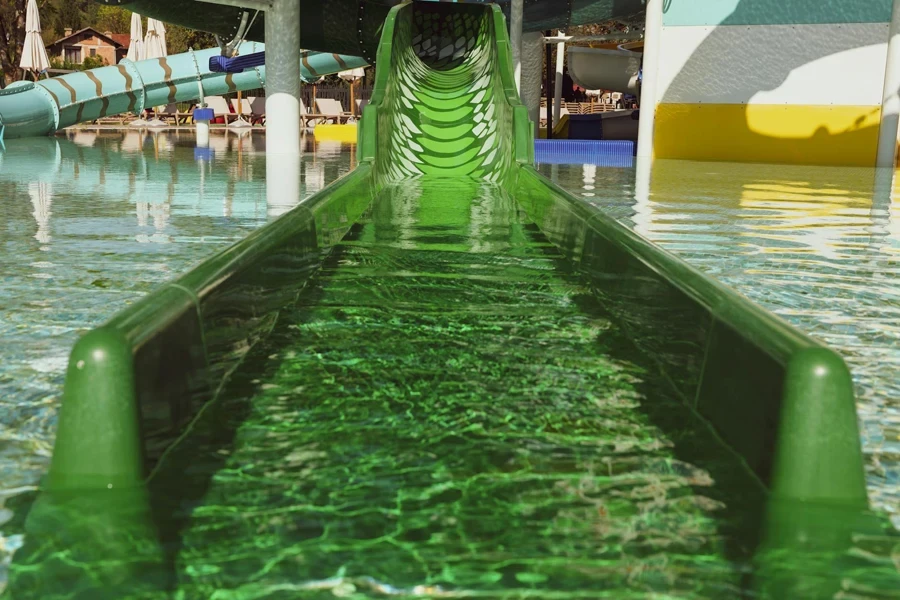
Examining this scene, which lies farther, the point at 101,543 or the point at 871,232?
the point at 871,232

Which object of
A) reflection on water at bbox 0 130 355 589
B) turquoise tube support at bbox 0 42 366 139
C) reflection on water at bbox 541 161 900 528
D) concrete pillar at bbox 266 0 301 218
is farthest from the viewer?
turquoise tube support at bbox 0 42 366 139

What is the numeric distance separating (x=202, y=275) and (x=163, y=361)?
0.45 m

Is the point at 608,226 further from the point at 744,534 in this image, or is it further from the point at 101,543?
the point at 101,543

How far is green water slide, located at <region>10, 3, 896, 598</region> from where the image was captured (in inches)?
60.2

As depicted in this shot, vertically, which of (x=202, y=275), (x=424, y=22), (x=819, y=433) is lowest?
(x=819, y=433)

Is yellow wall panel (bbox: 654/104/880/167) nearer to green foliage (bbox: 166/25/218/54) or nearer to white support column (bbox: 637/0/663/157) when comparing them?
white support column (bbox: 637/0/663/157)

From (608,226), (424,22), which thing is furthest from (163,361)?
(424,22)

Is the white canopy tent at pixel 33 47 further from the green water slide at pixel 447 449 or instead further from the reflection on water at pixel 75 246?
the green water slide at pixel 447 449

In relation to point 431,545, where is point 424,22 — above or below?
above

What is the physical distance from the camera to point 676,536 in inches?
65.3

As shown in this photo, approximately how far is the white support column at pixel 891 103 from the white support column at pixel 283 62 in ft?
23.6

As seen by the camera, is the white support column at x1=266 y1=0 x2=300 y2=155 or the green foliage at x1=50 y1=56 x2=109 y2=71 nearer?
the white support column at x1=266 y1=0 x2=300 y2=155

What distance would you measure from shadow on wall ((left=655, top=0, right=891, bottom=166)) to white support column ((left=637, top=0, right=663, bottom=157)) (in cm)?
51

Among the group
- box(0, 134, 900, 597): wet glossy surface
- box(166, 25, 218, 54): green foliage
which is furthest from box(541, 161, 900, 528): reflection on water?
box(166, 25, 218, 54): green foliage
